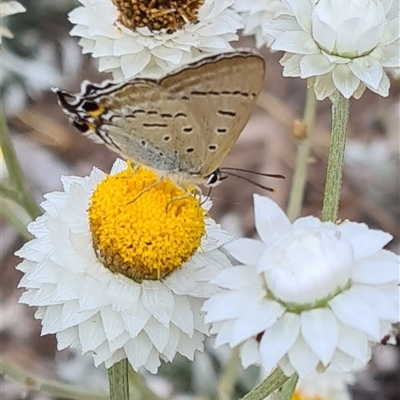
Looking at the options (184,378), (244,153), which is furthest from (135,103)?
(244,153)

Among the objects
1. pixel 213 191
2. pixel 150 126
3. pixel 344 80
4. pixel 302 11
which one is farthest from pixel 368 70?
pixel 213 191

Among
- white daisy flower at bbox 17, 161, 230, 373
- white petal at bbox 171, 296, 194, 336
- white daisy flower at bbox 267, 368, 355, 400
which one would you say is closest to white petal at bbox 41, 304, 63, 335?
white daisy flower at bbox 17, 161, 230, 373

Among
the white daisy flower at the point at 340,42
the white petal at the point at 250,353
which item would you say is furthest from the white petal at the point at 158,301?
the white daisy flower at the point at 340,42

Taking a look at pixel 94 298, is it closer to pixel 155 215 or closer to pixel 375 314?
pixel 155 215

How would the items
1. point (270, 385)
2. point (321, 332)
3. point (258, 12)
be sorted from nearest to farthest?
point (321, 332), point (270, 385), point (258, 12)

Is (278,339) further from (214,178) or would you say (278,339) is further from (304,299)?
(214,178)

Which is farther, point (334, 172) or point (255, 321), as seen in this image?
point (334, 172)

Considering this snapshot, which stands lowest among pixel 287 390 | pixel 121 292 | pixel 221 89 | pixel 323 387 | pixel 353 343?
pixel 323 387
